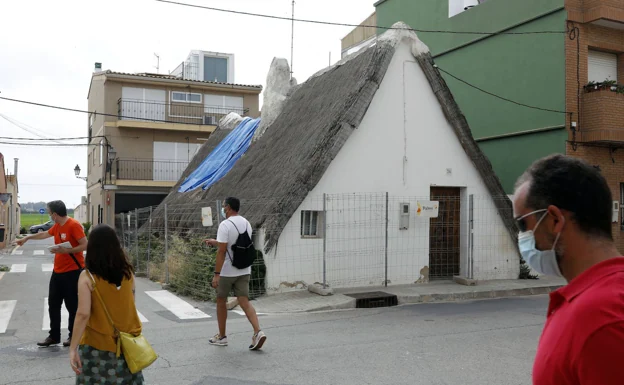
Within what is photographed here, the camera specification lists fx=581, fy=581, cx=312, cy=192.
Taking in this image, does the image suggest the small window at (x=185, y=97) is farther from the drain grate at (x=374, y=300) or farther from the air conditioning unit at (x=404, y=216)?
the drain grate at (x=374, y=300)

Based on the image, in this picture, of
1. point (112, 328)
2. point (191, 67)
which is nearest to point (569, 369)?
point (112, 328)

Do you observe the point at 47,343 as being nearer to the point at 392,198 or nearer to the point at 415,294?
the point at 415,294

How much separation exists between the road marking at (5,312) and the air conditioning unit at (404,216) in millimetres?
8055

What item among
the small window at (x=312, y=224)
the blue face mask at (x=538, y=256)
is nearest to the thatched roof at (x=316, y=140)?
the small window at (x=312, y=224)

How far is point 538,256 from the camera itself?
213 centimetres

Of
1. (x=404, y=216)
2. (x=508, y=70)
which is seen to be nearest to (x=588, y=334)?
(x=404, y=216)

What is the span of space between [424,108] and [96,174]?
85.1 ft

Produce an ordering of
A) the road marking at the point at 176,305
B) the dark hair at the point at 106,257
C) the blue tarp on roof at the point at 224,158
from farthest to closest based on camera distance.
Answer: the blue tarp on roof at the point at 224,158, the road marking at the point at 176,305, the dark hair at the point at 106,257

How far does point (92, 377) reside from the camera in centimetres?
409

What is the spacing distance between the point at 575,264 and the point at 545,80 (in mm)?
16343

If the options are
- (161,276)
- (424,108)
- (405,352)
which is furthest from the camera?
(161,276)

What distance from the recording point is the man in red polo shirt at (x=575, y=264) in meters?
1.64

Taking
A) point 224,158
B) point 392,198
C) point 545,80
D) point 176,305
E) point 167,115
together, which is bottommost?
point 176,305

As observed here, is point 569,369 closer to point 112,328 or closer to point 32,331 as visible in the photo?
point 112,328
